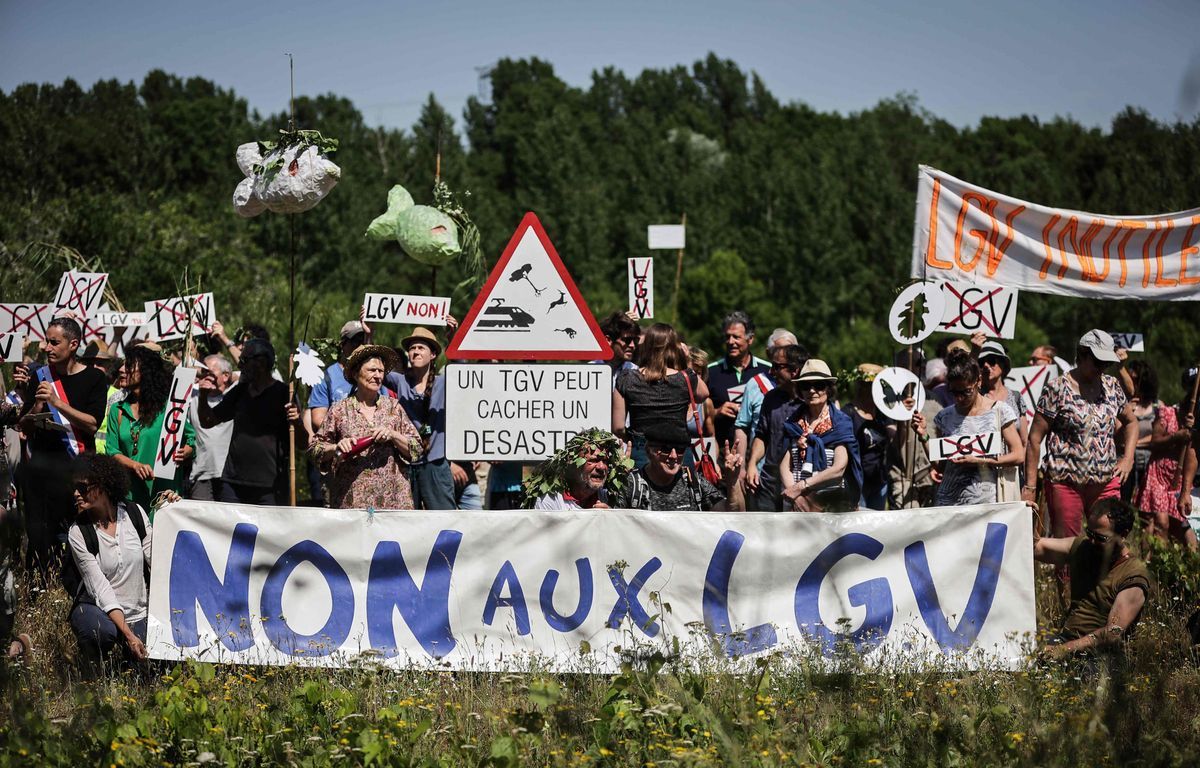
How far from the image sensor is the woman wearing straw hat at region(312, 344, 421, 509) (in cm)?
793

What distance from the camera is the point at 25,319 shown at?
411 inches

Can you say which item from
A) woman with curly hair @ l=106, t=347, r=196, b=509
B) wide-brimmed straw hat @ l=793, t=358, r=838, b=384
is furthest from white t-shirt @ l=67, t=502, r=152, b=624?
wide-brimmed straw hat @ l=793, t=358, r=838, b=384

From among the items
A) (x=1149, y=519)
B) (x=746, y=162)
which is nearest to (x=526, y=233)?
(x=1149, y=519)

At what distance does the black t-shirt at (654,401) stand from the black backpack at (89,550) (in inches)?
120

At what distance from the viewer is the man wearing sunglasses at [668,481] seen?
7980mm

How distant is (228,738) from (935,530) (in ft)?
12.5

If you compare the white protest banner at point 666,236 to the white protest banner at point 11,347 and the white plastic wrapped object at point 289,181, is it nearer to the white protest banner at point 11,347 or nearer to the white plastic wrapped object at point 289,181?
the white plastic wrapped object at point 289,181

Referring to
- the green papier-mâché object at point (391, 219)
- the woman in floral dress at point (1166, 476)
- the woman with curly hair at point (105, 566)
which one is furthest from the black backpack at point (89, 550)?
the woman in floral dress at point (1166, 476)

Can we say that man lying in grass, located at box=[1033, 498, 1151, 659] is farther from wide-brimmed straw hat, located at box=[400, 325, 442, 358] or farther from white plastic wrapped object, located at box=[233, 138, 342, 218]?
white plastic wrapped object, located at box=[233, 138, 342, 218]

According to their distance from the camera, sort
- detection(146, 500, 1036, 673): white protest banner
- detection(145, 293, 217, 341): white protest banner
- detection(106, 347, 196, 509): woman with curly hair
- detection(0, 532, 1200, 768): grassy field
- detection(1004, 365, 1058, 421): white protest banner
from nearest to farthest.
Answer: detection(0, 532, 1200, 768): grassy field < detection(146, 500, 1036, 673): white protest banner < detection(106, 347, 196, 509): woman with curly hair < detection(145, 293, 217, 341): white protest banner < detection(1004, 365, 1058, 421): white protest banner

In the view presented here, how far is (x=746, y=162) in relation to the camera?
214 feet

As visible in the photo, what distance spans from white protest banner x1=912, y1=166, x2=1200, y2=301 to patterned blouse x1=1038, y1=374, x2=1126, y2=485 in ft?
2.40

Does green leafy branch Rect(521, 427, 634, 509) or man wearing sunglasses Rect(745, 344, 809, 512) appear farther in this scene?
man wearing sunglasses Rect(745, 344, 809, 512)

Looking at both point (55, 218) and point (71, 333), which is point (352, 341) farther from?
point (55, 218)
